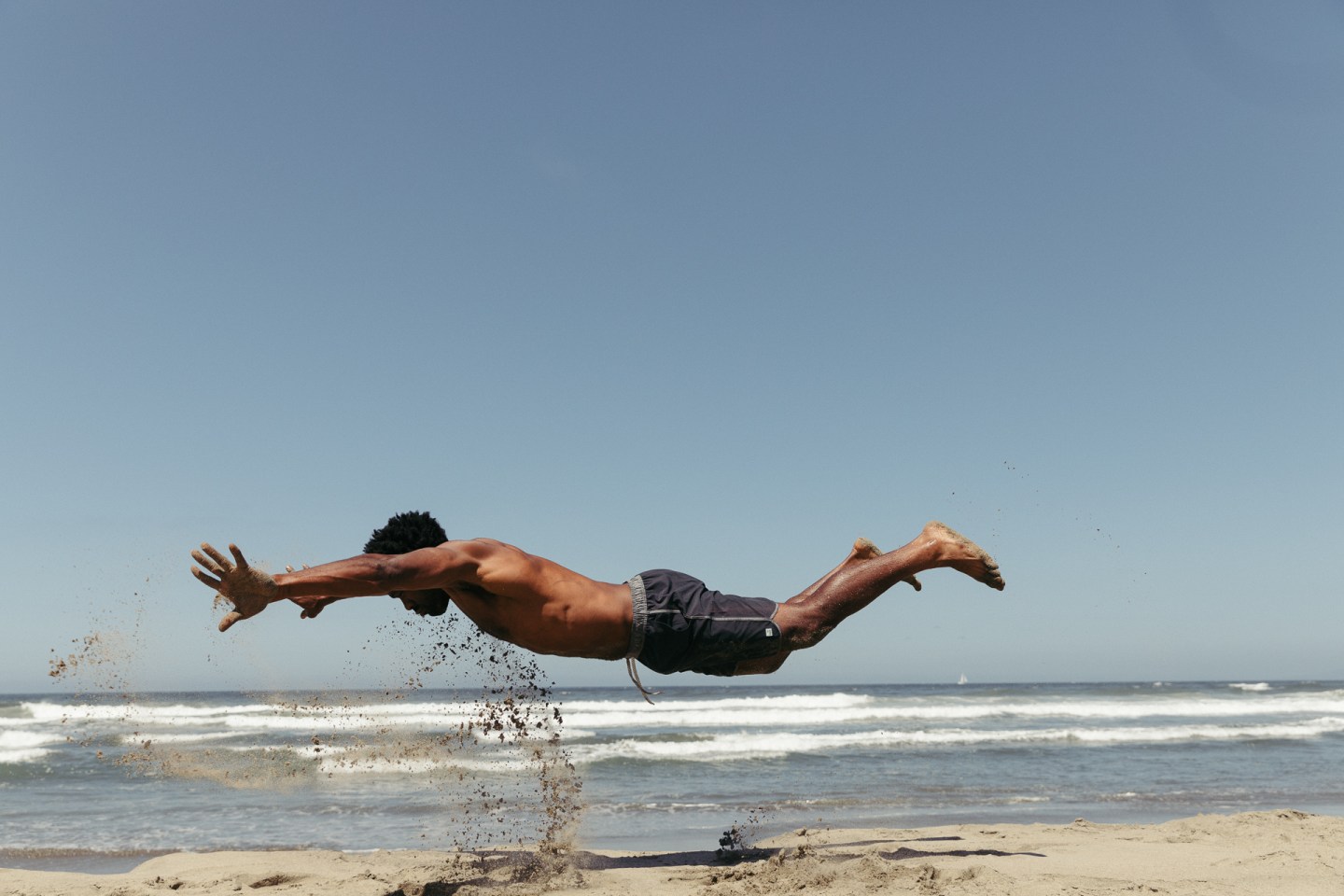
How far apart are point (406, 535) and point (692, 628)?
1.74 m

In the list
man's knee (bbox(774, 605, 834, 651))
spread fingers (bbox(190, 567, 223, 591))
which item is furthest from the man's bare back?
spread fingers (bbox(190, 567, 223, 591))

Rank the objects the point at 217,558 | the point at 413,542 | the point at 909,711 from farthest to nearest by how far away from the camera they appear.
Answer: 1. the point at 909,711
2. the point at 413,542
3. the point at 217,558

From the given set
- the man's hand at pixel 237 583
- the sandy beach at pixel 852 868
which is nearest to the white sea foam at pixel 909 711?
the sandy beach at pixel 852 868

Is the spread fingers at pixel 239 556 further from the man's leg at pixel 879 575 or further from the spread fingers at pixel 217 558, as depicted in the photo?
the man's leg at pixel 879 575

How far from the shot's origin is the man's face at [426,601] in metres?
5.11

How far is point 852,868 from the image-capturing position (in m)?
5.75

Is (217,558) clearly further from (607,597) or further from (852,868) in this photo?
(852,868)

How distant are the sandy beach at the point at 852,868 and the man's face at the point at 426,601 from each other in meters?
1.95

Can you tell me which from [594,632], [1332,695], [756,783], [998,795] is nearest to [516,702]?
[594,632]

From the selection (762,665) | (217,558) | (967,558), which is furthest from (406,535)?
(967,558)

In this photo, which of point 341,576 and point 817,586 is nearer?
point 341,576

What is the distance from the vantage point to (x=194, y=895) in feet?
19.4

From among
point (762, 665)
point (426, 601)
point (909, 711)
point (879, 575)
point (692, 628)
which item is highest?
point (879, 575)

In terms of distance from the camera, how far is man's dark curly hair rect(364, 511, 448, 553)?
5023mm
